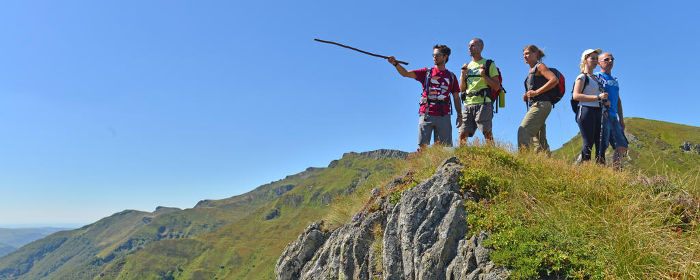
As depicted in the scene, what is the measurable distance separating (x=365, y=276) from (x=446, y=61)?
581cm

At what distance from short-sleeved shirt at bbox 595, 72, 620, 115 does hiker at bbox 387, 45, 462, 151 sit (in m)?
3.20

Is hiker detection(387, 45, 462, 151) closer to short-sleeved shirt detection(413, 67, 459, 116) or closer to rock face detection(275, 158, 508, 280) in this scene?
short-sleeved shirt detection(413, 67, 459, 116)

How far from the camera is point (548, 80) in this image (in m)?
8.64

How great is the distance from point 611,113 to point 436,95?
3849 mm

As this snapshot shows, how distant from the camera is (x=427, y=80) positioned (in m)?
9.90

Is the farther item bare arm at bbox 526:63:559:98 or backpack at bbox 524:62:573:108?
backpack at bbox 524:62:573:108

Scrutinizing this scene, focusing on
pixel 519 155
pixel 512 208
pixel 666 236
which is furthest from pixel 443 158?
pixel 666 236

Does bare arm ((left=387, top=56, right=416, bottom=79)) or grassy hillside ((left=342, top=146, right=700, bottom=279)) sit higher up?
bare arm ((left=387, top=56, right=416, bottom=79))

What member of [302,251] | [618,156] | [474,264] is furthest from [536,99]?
[302,251]

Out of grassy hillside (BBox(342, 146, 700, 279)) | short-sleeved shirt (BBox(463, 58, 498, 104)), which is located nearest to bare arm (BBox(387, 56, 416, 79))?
short-sleeved shirt (BBox(463, 58, 498, 104))

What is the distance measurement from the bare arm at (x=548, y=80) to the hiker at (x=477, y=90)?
2.91 ft

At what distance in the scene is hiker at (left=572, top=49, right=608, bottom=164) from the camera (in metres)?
8.16

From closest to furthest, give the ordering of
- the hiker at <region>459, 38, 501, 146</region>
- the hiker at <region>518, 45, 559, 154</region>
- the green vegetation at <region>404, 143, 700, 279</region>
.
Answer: the green vegetation at <region>404, 143, 700, 279</region> < the hiker at <region>518, 45, 559, 154</region> < the hiker at <region>459, 38, 501, 146</region>

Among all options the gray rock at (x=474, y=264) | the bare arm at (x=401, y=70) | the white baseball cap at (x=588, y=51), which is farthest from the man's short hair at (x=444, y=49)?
the gray rock at (x=474, y=264)
